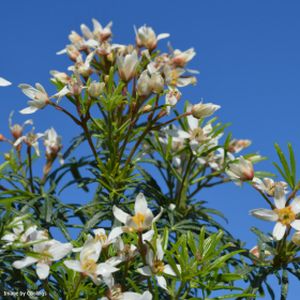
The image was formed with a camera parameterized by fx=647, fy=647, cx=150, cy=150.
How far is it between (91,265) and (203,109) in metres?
0.77

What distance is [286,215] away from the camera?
6.57 ft

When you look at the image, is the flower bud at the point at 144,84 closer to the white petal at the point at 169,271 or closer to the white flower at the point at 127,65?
the white flower at the point at 127,65

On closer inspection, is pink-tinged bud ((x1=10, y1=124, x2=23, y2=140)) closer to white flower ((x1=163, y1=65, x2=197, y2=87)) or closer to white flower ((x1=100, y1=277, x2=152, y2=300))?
white flower ((x1=163, y1=65, x2=197, y2=87))

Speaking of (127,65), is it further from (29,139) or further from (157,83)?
(29,139)

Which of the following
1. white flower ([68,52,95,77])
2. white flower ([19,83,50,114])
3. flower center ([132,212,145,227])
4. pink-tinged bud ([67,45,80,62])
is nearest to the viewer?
flower center ([132,212,145,227])

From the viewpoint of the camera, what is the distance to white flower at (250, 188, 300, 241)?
1.99 metres

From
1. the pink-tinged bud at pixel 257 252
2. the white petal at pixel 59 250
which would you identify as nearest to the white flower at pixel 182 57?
the pink-tinged bud at pixel 257 252

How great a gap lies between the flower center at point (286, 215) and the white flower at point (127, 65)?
0.66m

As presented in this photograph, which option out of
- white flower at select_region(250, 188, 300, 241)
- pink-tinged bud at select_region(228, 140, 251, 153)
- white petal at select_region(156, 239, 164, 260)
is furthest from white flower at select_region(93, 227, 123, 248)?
pink-tinged bud at select_region(228, 140, 251, 153)

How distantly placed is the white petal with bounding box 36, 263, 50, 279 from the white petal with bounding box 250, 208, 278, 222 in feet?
2.27

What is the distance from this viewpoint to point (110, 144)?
87.6 inches

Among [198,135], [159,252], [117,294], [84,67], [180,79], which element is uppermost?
[180,79]

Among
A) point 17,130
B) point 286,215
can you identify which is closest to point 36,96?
point 17,130

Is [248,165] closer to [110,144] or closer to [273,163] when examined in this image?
[273,163]
